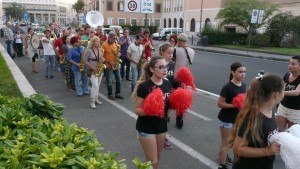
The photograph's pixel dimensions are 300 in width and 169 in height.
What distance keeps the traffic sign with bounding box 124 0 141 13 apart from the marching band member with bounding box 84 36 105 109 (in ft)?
11.2

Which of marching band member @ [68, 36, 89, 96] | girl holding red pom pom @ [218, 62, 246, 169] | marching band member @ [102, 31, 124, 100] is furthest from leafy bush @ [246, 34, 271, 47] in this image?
girl holding red pom pom @ [218, 62, 246, 169]

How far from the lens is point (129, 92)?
9398 mm

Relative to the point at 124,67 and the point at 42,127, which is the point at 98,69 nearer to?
the point at 124,67

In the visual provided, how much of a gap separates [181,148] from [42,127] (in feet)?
9.66

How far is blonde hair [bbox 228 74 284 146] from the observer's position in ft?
8.32

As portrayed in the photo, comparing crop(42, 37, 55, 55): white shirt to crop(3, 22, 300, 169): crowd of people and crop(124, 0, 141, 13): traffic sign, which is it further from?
crop(124, 0, 141, 13): traffic sign

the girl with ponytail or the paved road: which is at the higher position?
the girl with ponytail

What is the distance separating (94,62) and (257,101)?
18.8 feet

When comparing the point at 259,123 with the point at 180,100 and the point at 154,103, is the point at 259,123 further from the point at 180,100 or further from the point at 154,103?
the point at 180,100

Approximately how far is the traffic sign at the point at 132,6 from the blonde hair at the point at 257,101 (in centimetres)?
869

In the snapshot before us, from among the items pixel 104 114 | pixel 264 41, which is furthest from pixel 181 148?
pixel 264 41

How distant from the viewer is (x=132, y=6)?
10828 mm

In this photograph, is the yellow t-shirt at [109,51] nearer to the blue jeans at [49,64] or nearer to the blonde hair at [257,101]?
the blue jeans at [49,64]

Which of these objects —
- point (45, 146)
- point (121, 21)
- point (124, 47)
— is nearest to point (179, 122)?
point (45, 146)
